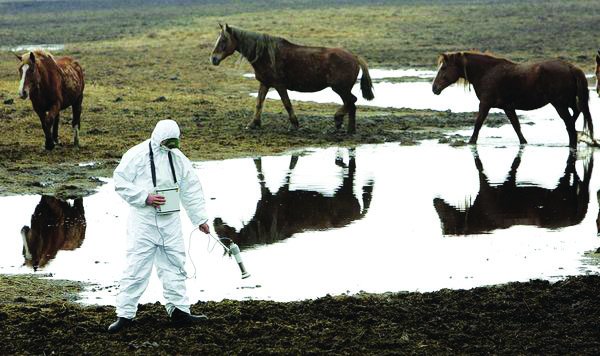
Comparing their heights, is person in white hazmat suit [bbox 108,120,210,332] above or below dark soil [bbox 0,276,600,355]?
above

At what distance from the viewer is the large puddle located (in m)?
10.1

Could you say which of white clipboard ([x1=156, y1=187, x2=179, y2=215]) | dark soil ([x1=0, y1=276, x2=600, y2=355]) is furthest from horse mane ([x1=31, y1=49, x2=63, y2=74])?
white clipboard ([x1=156, y1=187, x2=179, y2=215])

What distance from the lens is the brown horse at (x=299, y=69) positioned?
786 inches

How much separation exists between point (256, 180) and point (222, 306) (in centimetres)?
641

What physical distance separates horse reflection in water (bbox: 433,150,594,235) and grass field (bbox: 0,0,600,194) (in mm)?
4685

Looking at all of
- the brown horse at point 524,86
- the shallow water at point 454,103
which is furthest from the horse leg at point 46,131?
Result: the brown horse at point 524,86

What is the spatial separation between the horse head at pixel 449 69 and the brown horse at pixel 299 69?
4.88 feet

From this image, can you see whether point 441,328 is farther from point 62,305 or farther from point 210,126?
point 210,126

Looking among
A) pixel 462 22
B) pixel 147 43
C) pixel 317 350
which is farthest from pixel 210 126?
pixel 462 22

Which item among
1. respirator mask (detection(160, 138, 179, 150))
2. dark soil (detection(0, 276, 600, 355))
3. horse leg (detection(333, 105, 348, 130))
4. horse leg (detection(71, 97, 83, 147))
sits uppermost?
respirator mask (detection(160, 138, 179, 150))

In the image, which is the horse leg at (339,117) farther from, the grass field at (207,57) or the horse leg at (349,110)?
the grass field at (207,57)

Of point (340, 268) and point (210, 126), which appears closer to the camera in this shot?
point (340, 268)

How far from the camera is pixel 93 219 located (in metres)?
12.7

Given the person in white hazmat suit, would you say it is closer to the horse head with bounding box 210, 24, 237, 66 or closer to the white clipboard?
the white clipboard
